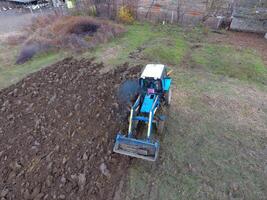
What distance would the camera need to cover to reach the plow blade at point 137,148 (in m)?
5.05

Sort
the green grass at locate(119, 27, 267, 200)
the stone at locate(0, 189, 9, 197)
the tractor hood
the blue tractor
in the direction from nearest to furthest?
the stone at locate(0, 189, 9, 197) → the green grass at locate(119, 27, 267, 200) → the blue tractor → the tractor hood

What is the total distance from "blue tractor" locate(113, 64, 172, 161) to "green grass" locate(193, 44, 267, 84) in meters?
4.17

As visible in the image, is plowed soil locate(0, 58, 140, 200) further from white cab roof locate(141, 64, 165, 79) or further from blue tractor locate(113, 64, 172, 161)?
white cab roof locate(141, 64, 165, 79)

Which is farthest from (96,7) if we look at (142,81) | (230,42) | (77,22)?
(142,81)

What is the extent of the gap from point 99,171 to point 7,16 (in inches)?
779

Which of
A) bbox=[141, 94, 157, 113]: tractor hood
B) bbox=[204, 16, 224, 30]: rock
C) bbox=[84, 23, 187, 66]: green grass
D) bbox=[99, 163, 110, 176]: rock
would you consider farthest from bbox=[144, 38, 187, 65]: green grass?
bbox=[99, 163, 110, 176]: rock

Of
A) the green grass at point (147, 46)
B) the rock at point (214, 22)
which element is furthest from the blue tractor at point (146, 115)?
the rock at point (214, 22)

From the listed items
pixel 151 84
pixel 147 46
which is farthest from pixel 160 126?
pixel 147 46

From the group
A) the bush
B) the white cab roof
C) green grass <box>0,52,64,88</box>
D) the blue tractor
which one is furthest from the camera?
the bush

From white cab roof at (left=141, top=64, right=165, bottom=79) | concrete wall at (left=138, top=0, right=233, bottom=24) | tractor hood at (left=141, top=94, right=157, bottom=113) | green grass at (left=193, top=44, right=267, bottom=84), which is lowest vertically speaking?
green grass at (left=193, top=44, right=267, bottom=84)

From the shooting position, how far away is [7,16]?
19.4m

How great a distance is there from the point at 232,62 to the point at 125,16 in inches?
319

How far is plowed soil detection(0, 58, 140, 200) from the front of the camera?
500 cm

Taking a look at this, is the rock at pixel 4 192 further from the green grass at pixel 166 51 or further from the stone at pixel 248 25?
the stone at pixel 248 25
